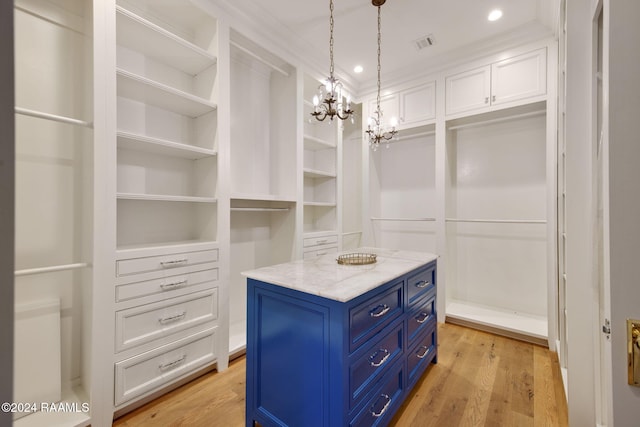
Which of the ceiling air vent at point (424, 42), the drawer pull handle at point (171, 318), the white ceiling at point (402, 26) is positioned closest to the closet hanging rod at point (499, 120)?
the white ceiling at point (402, 26)

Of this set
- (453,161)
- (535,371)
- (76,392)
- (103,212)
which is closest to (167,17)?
(103,212)

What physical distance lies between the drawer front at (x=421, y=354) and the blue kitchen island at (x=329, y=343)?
0.02 meters

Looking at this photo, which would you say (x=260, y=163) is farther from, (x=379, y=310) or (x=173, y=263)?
(x=379, y=310)

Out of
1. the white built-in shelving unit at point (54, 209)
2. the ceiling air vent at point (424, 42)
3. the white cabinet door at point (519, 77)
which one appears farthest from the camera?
the ceiling air vent at point (424, 42)

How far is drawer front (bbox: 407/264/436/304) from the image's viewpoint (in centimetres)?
186

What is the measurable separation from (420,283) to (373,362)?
2.44ft

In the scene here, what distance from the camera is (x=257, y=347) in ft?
5.24

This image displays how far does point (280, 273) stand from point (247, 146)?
5.80ft

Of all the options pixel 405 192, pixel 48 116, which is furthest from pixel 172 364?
pixel 405 192

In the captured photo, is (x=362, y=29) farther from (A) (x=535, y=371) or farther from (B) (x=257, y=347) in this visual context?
(A) (x=535, y=371)

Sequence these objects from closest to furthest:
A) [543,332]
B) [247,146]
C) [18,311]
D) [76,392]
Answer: [18,311] < [76,392] < [543,332] < [247,146]

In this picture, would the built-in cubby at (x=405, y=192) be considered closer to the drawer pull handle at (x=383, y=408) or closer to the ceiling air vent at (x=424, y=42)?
the ceiling air vent at (x=424, y=42)

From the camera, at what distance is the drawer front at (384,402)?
55.2 inches

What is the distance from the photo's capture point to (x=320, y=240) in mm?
3254
